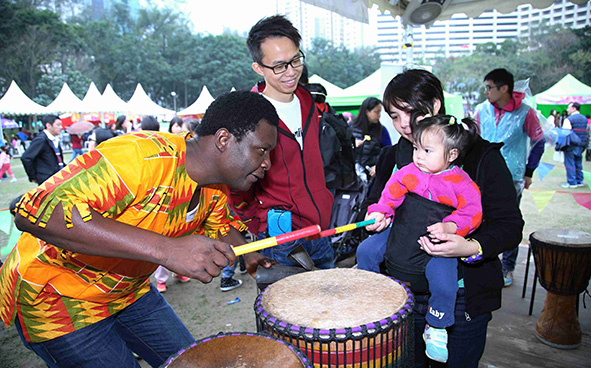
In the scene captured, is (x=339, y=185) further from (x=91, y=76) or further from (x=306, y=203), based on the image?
(x=91, y=76)

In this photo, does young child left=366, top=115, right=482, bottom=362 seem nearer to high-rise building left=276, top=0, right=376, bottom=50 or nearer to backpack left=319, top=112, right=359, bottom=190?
backpack left=319, top=112, right=359, bottom=190

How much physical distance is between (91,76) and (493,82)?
Answer: 173ft

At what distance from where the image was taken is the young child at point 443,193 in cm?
161

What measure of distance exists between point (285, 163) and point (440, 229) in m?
1.03

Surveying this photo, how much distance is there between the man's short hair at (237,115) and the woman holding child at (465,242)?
2.16 feet

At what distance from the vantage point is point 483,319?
1792 mm

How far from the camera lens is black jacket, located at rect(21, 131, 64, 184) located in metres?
5.92

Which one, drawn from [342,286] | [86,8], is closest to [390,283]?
[342,286]

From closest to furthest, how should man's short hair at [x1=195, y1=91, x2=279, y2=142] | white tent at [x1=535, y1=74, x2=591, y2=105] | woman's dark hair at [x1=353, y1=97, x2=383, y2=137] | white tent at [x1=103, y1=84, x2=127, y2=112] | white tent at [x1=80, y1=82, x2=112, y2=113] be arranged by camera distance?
man's short hair at [x1=195, y1=91, x2=279, y2=142] → woman's dark hair at [x1=353, y1=97, x2=383, y2=137] → white tent at [x1=535, y1=74, x2=591, y2=105] → white tent at [x1=80, y1=82, x2=112, y2=113] → white tent at [x1=103, y1=84, x2=127, y2=112]

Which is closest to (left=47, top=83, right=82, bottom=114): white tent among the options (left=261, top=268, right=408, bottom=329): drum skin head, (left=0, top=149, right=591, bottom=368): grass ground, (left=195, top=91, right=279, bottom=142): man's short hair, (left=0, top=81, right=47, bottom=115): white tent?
(left=0, top=81, right=47, bottom=115): white tent

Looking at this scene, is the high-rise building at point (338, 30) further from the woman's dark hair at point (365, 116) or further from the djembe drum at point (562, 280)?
the djembe drum at point (562, 280)

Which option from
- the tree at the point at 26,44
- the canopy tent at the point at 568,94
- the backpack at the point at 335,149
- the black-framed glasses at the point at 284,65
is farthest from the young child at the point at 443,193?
the tree at the point at 26,44

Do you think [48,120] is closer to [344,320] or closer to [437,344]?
[344,320]

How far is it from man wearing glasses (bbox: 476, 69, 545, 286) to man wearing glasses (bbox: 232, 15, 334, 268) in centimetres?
257
